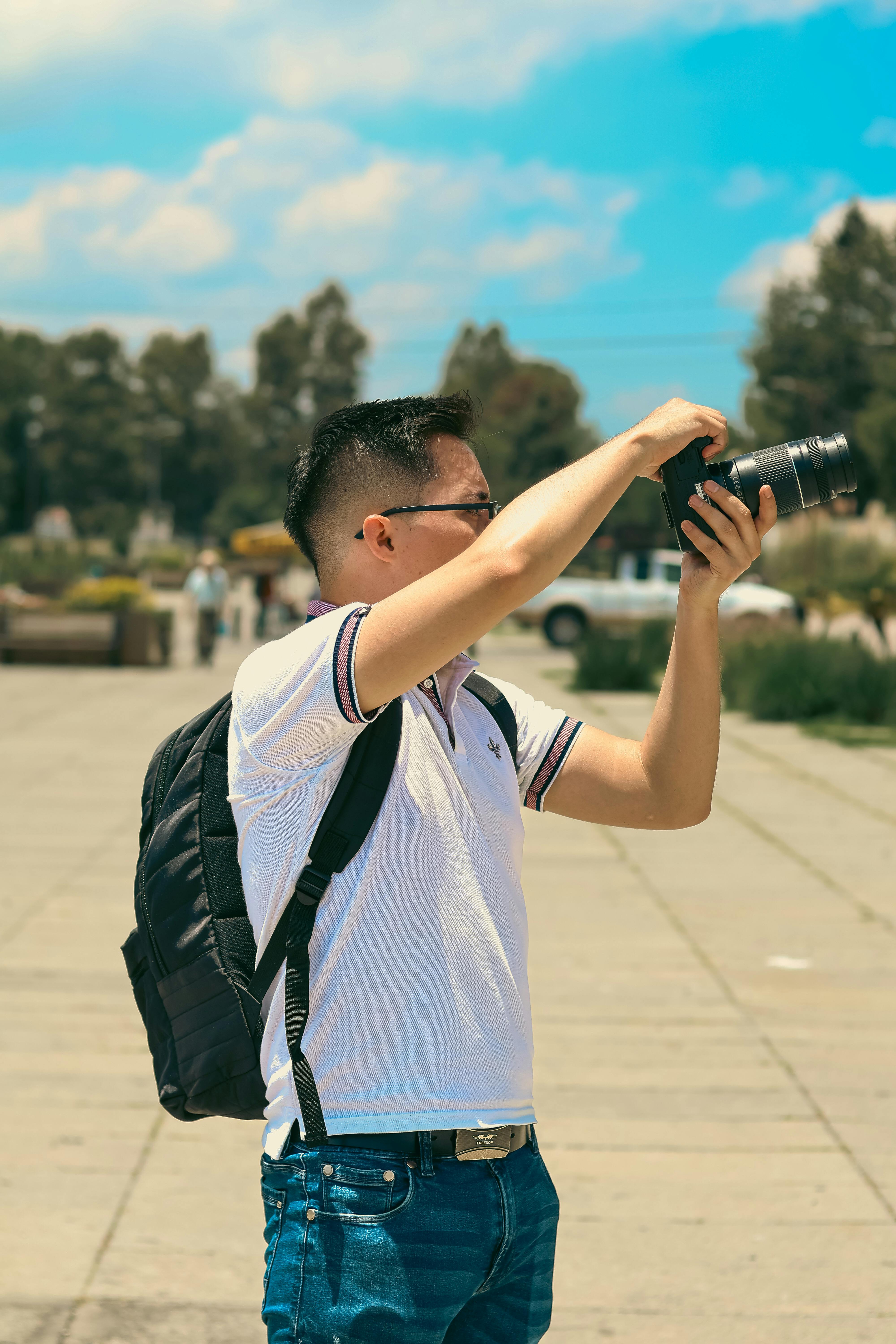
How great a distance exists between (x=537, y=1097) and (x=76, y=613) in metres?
18.5

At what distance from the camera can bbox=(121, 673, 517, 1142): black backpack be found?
1678 millimetres

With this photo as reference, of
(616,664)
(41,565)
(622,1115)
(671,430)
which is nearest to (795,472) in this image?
(671,430)

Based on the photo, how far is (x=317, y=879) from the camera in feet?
5.49

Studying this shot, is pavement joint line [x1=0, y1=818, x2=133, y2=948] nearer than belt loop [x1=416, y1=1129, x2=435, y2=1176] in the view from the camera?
No

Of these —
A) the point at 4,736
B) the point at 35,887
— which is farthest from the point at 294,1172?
the point at 4,736

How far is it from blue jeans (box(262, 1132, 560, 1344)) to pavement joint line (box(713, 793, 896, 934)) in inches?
197

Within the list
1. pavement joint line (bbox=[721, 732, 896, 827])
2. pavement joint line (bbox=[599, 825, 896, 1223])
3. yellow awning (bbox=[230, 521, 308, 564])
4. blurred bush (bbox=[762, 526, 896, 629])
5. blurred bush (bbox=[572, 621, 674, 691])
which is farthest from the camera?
yellow awning (bbox=[230, 521, 308, 564])

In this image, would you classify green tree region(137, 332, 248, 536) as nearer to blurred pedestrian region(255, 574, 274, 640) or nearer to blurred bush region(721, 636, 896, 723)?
blurred pedestrian region(255, 574, 274, 640)

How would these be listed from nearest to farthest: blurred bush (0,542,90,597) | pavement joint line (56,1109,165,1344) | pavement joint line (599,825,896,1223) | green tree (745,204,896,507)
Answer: pavement joint line (56,1109,165,1344) < pavement joint line (599,825,896,1223) < blurred bush (0,542,90,597) < green tree (745,204,896,507)

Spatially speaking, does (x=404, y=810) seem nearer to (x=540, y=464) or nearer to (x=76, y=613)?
(x=76, y=613)

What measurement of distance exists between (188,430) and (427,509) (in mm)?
105800

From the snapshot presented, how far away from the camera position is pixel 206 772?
184cm

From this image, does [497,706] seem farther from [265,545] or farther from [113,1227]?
[265,545]

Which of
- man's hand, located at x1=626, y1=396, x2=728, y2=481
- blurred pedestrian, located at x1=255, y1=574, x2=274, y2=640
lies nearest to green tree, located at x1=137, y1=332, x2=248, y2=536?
blurred pedestrian, located at x1=255, y1=574, x2=274, y2=640
